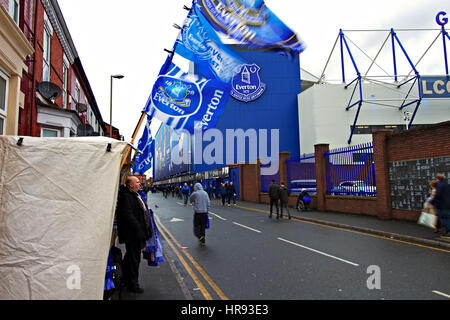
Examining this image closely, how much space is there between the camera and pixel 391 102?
33125 mm

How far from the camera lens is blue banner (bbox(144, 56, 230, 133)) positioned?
6.89 meters

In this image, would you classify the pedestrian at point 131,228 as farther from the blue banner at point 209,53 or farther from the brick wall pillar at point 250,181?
the brick wall pillar at point 250,181

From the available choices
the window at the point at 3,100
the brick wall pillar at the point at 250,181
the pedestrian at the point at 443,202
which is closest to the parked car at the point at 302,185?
the brick wall pillar at the point at 250,181

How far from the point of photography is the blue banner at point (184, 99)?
6.89 metres

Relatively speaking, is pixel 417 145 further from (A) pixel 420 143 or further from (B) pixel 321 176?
(B) pixel 321 176

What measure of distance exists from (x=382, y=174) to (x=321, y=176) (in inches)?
185

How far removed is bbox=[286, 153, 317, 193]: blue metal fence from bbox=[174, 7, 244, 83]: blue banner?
12.4 meters

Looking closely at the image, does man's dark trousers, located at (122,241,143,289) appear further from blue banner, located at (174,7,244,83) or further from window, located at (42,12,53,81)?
window, located at (42,12,53,81)

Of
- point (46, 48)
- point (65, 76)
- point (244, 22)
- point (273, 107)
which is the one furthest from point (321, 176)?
point (273, 107)

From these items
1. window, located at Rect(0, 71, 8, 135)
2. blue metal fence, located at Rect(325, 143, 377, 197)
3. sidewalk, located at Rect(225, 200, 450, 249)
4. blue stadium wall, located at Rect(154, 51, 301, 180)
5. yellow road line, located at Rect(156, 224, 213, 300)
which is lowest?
yellow road line, located at Rect(156, 224, 213, 300)

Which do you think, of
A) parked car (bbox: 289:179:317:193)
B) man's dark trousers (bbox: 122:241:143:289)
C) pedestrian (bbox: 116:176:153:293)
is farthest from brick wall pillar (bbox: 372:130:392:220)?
man's dark trousers (bbox: 122:241:143:289)

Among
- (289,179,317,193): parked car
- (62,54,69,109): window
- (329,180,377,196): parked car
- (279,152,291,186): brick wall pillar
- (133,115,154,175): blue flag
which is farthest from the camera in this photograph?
(279,152,291,186): brick wall pillar

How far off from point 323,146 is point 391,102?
65.7 ft
